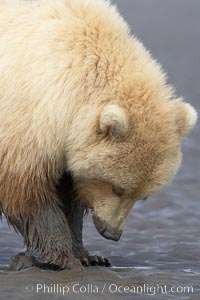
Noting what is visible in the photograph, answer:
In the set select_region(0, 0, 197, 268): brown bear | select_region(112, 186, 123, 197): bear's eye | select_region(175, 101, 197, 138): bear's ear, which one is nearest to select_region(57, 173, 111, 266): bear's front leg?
select_region(0, 0, 197, 268): brown bear

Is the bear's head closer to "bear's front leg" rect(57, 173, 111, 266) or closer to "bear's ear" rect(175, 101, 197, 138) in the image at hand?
"bear's ear" rect(175, 101, 197, 138)

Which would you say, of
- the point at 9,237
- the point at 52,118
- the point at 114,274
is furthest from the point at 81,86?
the point at 9,237

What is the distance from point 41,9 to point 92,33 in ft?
1.86

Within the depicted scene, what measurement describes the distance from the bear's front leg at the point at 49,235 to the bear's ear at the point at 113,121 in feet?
2.93

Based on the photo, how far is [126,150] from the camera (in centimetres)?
1070

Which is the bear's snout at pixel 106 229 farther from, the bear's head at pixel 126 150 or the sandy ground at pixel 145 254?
the sandy ground at pixel 145 254

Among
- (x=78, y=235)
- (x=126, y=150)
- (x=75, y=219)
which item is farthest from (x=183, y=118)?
(x=78, y=235)

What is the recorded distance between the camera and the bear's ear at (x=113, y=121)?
412 inches

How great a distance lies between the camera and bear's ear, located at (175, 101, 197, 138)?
11.0 metres

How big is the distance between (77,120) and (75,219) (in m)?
1.42

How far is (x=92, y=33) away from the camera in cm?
1088

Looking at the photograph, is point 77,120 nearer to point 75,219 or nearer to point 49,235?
point 49,235

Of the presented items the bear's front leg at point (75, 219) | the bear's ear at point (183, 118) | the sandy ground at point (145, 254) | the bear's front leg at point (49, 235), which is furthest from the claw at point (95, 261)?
the bear's ear at point (183, 118)

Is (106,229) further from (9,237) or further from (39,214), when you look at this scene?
(9,237)
